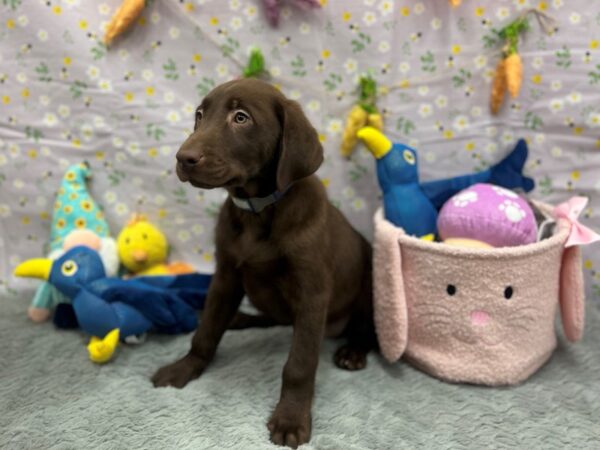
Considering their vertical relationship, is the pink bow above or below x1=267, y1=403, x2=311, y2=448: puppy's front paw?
above

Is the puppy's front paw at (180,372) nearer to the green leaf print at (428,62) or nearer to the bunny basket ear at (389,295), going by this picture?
the bunny basket ear at (389,295)

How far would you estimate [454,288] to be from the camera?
182 centimetres

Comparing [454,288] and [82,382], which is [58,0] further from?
[454,288]

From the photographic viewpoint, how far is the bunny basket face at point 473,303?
1.78m

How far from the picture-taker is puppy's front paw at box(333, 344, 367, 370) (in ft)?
6.46

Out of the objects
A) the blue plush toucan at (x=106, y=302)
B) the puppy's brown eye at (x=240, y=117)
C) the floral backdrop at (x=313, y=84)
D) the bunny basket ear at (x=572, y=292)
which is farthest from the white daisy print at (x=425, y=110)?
the blue plush toucan at (x=106, y=302)

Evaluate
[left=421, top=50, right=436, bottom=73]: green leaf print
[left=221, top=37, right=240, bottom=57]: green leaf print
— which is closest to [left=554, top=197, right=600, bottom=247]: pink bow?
[left=421, top=50, right=436, bottom=73]: green leaf print

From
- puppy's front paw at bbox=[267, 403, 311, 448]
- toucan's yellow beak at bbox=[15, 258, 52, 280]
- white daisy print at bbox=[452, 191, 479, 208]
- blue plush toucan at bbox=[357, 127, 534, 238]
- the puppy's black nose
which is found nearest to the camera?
the puppy's black nose

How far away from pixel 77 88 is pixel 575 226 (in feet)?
6.77

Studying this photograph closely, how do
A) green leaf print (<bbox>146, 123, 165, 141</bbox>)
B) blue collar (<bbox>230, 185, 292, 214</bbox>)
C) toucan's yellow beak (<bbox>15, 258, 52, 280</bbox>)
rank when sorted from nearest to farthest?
blue collar (<bbox>230, 185, 292, 214</bbox>)
toucan's yellow beak (<bbox>15, 258, 52, 280</bbox>)
green leaf print (<bbox>146, 123, 165, 141</bbox>)

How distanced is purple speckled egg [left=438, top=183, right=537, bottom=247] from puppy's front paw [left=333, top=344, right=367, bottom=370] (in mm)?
553

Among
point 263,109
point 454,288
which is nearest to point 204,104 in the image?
point 263,109

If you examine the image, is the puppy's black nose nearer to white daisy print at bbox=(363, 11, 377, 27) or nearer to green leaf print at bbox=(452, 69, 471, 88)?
white daisy print at bbox=(363, 11, 377, 27)

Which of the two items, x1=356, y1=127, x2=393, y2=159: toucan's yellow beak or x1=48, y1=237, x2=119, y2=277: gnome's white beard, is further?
x1=48, y1=237, x2=119, y2=277: gnome's white beard
